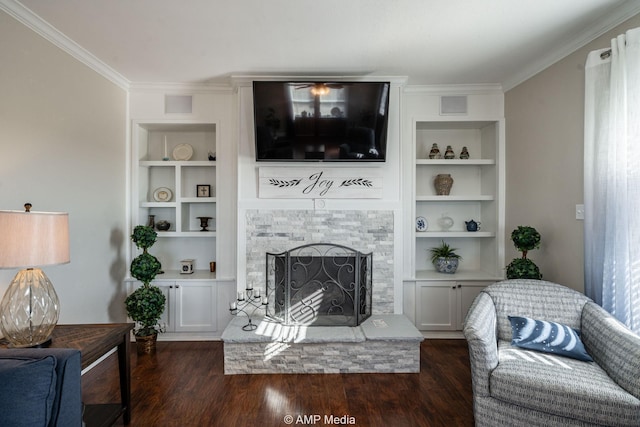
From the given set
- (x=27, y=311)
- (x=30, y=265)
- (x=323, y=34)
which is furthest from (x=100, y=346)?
(x=323, y=34)

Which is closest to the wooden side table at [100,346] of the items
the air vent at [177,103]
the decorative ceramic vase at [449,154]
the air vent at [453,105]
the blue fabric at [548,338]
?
the air vent at [177,103]

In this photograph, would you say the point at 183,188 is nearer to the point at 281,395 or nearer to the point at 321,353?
the point at 321,353

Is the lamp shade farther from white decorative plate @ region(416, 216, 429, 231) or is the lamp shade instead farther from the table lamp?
white decorative plate @ region(416, 216, 429, 231)

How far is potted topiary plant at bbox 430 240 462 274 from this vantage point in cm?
368

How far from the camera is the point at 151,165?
143 inches

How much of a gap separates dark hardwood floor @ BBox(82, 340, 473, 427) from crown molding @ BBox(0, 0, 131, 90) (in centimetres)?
262

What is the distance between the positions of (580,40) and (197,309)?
13.4ft

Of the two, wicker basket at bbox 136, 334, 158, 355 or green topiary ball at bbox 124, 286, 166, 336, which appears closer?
green topiary ball at bbox 124, 286, 166, 336

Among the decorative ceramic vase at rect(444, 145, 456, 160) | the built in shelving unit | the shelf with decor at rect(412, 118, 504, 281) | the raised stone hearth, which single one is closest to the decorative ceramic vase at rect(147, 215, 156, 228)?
the raised stone hearth

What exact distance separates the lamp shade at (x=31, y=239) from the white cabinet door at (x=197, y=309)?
1745 mm

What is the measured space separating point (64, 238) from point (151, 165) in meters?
1.92

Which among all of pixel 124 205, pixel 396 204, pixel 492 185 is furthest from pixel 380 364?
pixel 124 205

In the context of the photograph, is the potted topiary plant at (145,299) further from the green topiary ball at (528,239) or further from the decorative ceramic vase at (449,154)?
the green topiary ball at (528,239)

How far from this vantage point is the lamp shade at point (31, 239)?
5.37 feet
